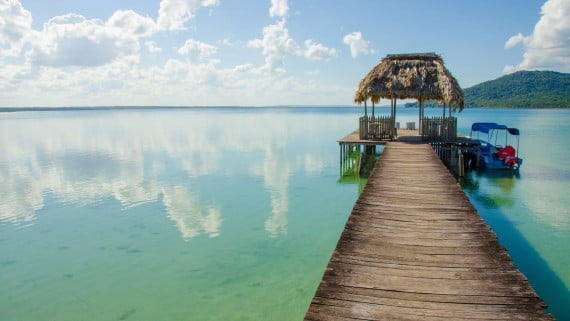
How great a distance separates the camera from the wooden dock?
3523 mm

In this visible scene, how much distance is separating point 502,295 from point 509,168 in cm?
1734

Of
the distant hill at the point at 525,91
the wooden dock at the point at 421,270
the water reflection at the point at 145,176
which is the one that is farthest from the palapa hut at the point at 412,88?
the distant hill at the point at 525,91

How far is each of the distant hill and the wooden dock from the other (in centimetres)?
15576

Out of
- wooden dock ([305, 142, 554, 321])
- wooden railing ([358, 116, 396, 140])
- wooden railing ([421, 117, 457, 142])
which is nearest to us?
wooden dock ([305, 142, 554, 321])

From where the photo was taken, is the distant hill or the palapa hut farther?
the distant hill

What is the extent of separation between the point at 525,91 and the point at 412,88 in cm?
17036

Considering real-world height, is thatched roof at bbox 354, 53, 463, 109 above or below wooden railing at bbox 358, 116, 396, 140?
above

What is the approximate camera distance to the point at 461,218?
6055mm

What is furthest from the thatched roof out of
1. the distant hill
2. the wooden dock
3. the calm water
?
the distant hill

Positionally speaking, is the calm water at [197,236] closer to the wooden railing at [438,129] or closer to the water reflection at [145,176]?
the water reflection at [145,176]

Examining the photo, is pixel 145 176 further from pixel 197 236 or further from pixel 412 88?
pixel 412 88

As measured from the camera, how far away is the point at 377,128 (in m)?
18.2

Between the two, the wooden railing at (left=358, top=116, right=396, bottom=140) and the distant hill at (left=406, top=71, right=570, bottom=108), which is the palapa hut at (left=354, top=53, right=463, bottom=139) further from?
the distant hill at (left=406, top=71, right=570, bottom=108)

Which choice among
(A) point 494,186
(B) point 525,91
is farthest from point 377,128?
(B) point 525,91
